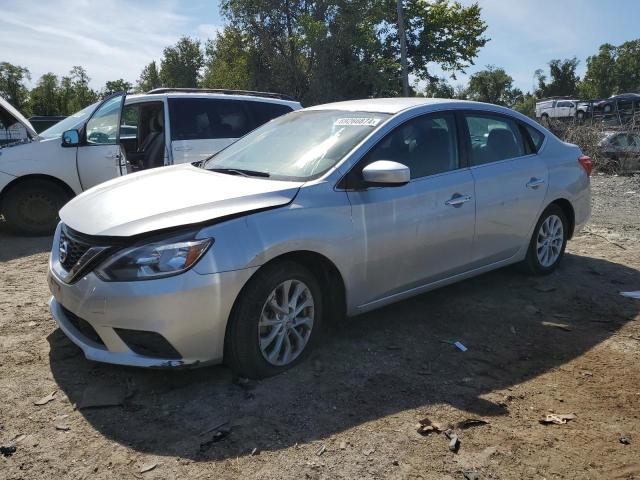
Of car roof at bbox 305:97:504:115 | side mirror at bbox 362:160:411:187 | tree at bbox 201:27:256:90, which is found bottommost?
side mirror at bbox 362:160:411:187

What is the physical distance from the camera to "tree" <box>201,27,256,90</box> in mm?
28500

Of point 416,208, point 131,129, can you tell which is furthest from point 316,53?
point 416,208

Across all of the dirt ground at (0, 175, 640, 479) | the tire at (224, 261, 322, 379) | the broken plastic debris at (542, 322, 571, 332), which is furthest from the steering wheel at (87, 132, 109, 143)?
the broken plastic debris at (542, 322, 571, 332)

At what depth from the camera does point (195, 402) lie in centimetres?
321

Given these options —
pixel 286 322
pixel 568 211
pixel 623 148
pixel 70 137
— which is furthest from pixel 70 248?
pixel 623 148

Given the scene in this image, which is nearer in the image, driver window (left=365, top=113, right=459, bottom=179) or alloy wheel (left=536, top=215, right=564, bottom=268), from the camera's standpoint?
driver window (left=365, top=113, right=459, bottom=179)

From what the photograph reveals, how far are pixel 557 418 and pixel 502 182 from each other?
2208 mm

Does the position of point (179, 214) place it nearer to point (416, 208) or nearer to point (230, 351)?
point (230, 351)

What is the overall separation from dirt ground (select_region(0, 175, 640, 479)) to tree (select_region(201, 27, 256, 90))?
1001 inches

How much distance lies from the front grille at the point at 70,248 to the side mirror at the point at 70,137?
408 centimetres

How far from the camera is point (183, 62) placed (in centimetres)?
4638

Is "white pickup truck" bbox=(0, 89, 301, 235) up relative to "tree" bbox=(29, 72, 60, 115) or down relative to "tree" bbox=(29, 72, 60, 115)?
down

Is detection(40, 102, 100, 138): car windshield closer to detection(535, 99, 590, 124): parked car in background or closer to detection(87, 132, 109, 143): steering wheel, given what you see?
detection(87, 132, 109, 143): steering wheel

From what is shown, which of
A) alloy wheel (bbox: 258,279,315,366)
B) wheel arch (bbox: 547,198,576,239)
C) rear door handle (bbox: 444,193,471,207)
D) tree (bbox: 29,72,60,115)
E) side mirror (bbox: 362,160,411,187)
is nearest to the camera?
alloy wheel (bbox: 258,279,315,366)
